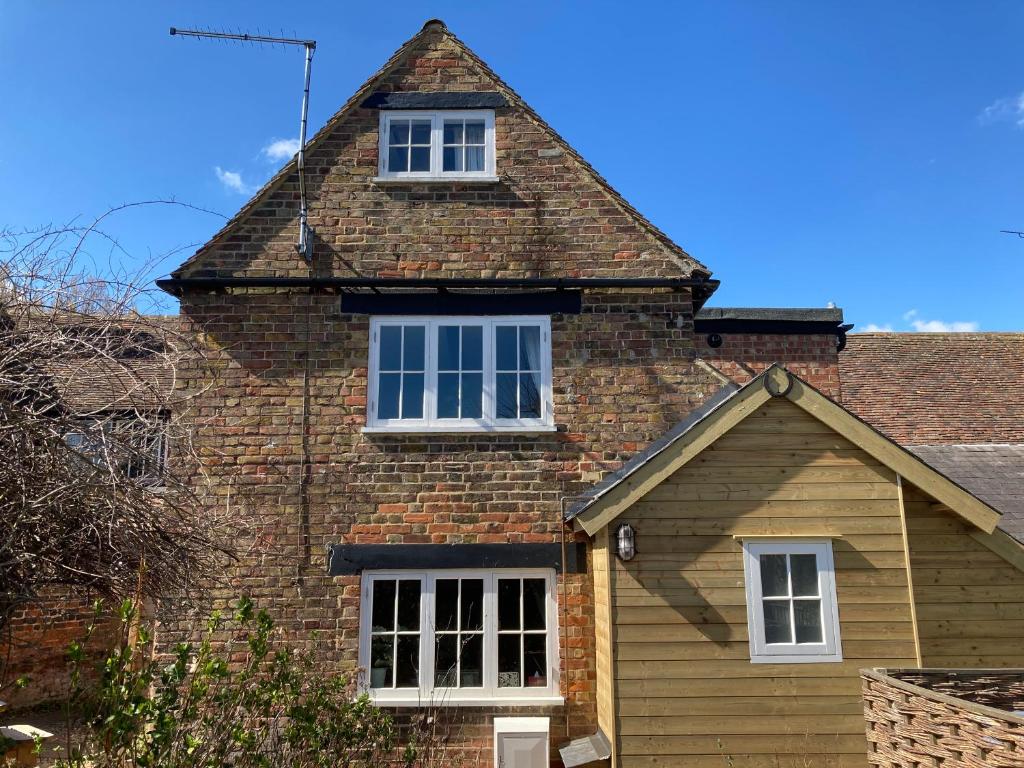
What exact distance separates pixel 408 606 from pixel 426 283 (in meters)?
3.83

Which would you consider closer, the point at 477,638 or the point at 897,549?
the point at 897,549

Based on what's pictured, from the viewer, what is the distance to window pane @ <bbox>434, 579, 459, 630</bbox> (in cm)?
830

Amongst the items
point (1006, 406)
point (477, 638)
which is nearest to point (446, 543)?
point (477, 638)

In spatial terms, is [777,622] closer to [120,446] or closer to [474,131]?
[120,446]

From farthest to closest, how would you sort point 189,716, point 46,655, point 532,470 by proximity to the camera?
point 46,655 → point 532,470 → point 189,716

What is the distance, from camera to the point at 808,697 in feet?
22.3

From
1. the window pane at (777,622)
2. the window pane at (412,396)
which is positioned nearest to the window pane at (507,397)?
the window pane at (412,396)

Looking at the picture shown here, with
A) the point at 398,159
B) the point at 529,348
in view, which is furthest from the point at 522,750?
the point at 398,159

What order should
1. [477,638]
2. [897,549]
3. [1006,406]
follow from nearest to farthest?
[897,549], [477,638], [1006,406]

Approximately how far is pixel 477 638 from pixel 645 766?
2350 millimetres

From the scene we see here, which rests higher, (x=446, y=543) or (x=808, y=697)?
(x=446, y=543)

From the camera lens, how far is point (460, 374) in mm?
9023

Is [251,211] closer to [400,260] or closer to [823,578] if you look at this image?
[400,260]

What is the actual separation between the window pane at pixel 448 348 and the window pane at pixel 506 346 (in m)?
0.51
